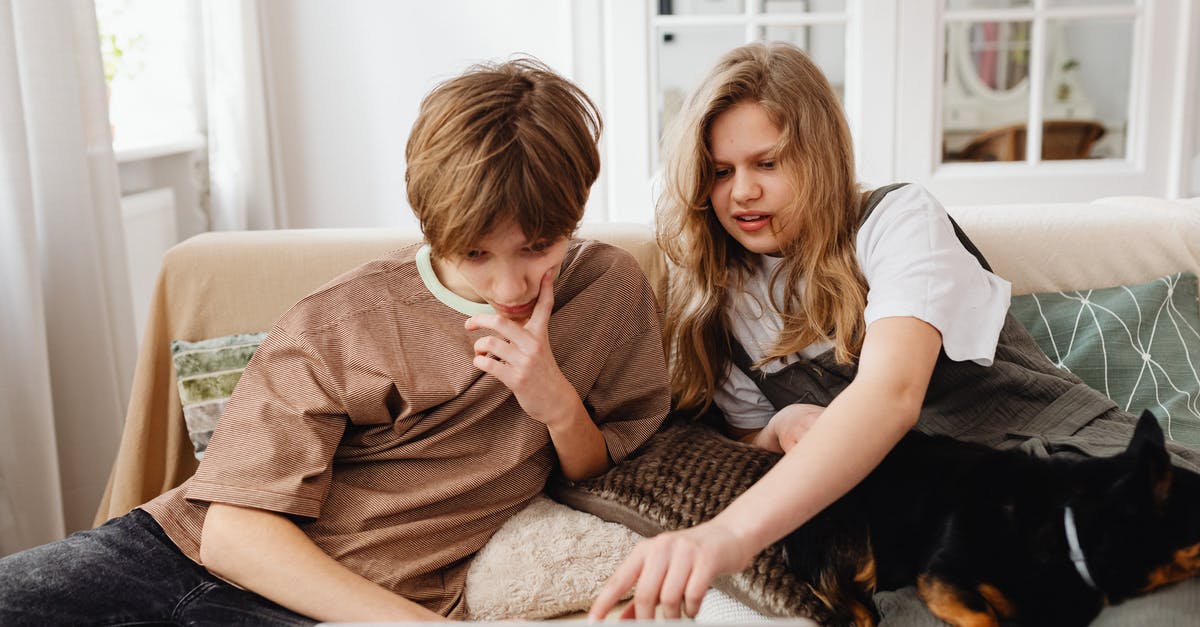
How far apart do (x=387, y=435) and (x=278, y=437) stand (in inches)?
5.6

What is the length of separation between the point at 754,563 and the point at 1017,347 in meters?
0.50

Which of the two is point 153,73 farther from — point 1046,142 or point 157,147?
point 1046,142

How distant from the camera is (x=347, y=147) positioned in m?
3.10

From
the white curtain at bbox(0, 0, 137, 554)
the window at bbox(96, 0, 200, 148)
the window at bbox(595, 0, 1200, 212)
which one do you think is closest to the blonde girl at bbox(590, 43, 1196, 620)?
the white curtain at bbox(0, 0, 137, 554)

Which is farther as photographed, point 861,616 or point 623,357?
point 623,357

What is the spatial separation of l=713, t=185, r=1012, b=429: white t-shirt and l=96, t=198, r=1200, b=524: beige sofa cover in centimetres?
40

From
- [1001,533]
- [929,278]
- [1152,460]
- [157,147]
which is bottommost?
[1001,533]

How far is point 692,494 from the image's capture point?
1.21 meters

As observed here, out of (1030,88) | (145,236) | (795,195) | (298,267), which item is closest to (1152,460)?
(795,195)

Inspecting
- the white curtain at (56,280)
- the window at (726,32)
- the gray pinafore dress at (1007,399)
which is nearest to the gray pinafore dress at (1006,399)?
the gray pinafore dress at (1007,399)

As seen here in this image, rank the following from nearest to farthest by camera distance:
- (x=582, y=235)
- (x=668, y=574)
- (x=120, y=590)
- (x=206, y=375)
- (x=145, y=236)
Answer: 1. (x=668, y=574)
2. (x=120, y=590)
3. (x=206, y=375)
4. (x=582, y=235)
5. (x=145, y=236)

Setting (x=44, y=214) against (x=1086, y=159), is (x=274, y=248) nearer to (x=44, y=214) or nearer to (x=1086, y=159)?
(x=44, y=214)

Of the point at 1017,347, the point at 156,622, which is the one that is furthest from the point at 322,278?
the point at 1017,347

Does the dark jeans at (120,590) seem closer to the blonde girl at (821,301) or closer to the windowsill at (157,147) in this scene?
the blonde girl at (821,301)
